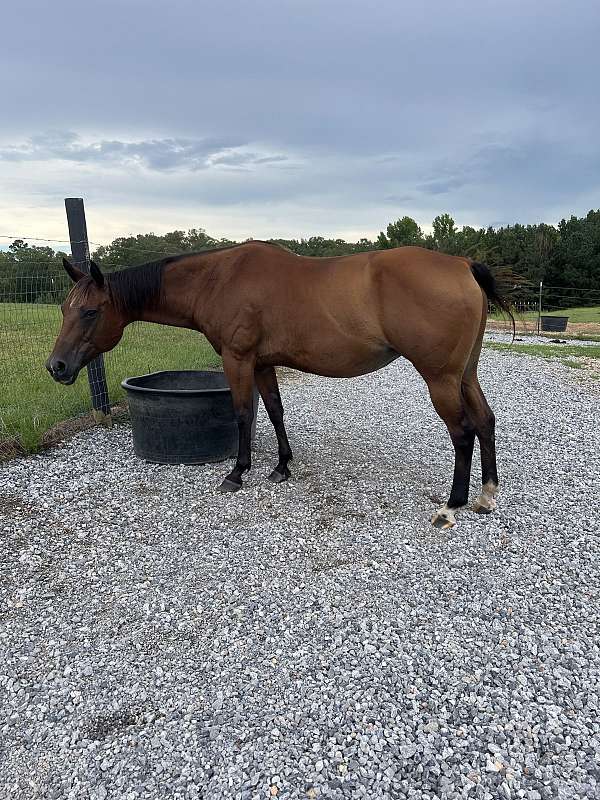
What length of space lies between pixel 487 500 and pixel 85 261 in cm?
467

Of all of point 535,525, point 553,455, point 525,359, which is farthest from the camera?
point 525,359

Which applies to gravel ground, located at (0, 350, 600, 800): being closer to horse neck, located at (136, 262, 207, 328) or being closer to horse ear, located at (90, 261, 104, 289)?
horse neck, located at (136, 262, 207, 328)

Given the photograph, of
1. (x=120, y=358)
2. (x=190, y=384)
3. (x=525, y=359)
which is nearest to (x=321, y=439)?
(x=190, y=384)

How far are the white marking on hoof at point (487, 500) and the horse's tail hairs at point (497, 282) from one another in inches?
46.0

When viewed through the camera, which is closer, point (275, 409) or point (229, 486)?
point (229, 486)

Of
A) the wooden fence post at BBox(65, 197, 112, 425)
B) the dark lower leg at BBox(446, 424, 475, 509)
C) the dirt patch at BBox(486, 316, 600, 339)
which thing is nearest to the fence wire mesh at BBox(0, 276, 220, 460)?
the wooden fence post at BBox(65, 197, 112, 425)

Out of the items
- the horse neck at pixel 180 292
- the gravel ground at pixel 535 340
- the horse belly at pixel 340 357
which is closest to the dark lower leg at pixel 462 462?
the horse belly at pixel 340 357

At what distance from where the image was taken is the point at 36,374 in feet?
20.0

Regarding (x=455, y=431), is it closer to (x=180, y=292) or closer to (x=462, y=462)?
(x=462, y=462)

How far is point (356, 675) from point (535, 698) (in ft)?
2.39

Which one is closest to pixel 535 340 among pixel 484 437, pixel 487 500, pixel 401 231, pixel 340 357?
pixel 484 437

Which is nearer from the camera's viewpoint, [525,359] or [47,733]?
[47,733]

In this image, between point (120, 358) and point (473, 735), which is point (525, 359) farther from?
point (473, 735)

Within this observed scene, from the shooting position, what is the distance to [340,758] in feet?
6.18
